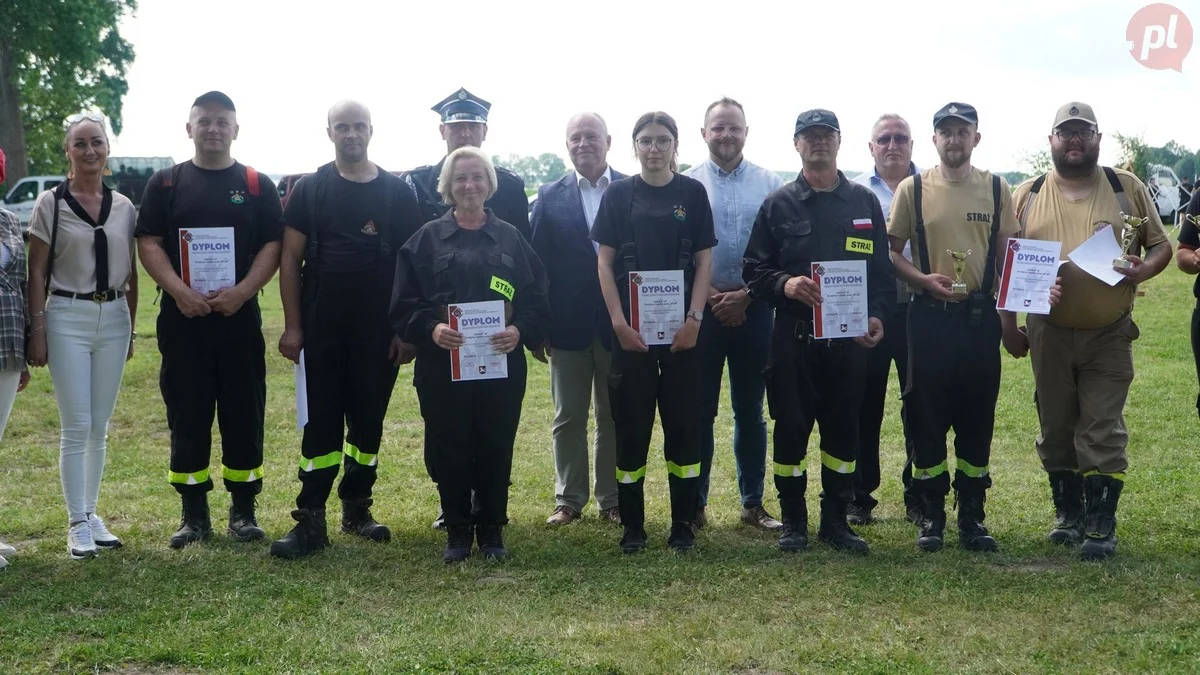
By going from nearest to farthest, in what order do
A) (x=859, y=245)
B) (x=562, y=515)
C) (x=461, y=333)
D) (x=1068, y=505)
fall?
1. (x=461, y=333)
2. (x=859, y=245)
3. (x=1068, y=505)
4. (x=562, y=515)

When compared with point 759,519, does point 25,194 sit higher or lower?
higher

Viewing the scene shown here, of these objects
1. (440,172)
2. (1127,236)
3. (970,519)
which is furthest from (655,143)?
(970,519)

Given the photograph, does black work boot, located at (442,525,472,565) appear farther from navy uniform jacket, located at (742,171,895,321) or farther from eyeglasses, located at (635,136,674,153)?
eyeglasses, located at (635,136,674,153)

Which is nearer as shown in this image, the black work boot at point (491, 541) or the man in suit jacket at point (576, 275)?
the black work boot at point (491, 541)

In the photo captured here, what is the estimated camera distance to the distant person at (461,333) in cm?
607

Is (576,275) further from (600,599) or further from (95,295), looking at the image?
(95,295)

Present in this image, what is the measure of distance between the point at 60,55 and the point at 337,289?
3268cm

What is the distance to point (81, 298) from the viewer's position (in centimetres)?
628

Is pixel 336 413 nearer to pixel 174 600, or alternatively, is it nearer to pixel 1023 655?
pixel 174 600

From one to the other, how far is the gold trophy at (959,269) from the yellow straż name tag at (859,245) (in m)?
0.43

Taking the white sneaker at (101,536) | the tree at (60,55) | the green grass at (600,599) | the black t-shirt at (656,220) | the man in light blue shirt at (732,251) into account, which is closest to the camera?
the green grass at (600,599)

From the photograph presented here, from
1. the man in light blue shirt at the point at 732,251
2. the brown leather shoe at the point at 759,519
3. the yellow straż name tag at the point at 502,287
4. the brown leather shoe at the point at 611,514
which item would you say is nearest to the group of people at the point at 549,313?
the yellow straż name tag at the point at 502,287

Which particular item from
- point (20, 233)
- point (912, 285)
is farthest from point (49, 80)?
point (912, 285)

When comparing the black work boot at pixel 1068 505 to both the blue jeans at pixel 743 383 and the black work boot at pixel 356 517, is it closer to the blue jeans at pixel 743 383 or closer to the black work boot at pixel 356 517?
the blue jeans at pixel 743 383
